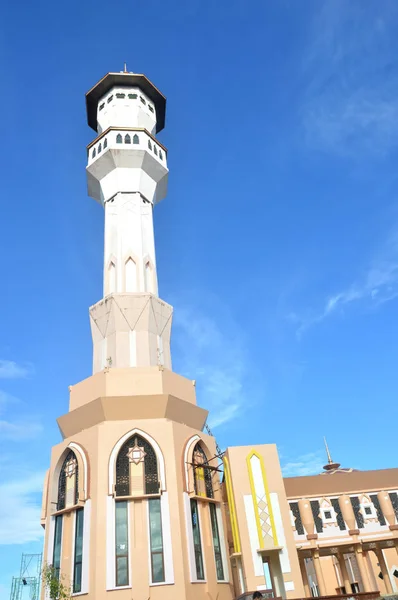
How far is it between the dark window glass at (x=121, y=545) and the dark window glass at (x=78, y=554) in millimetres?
1814

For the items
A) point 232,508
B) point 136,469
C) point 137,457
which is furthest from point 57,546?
point 232,508

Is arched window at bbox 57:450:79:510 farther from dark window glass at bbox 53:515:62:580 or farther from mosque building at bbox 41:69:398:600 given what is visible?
dark window glass at bbox 53:515:62:580

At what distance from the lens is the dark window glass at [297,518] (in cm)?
2575

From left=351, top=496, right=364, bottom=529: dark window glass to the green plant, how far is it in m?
15.1

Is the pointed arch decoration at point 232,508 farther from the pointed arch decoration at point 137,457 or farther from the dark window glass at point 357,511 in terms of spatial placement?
the dark window glass at point 357,511

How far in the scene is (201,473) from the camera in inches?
949

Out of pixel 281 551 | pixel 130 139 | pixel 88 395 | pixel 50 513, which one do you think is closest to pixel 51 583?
pixel 50 513

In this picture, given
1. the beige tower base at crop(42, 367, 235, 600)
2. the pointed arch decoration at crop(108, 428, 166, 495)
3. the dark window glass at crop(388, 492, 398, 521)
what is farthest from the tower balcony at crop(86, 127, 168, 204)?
the dark window glass at crop(388, 492, 398, 521)

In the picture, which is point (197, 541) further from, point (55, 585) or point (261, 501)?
point (55, 585)

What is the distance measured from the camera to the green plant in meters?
20.5

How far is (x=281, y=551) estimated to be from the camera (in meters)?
22.2

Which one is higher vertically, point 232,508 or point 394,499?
point 394,499

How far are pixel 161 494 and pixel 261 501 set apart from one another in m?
4.89

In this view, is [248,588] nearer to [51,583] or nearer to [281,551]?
[281,551]
